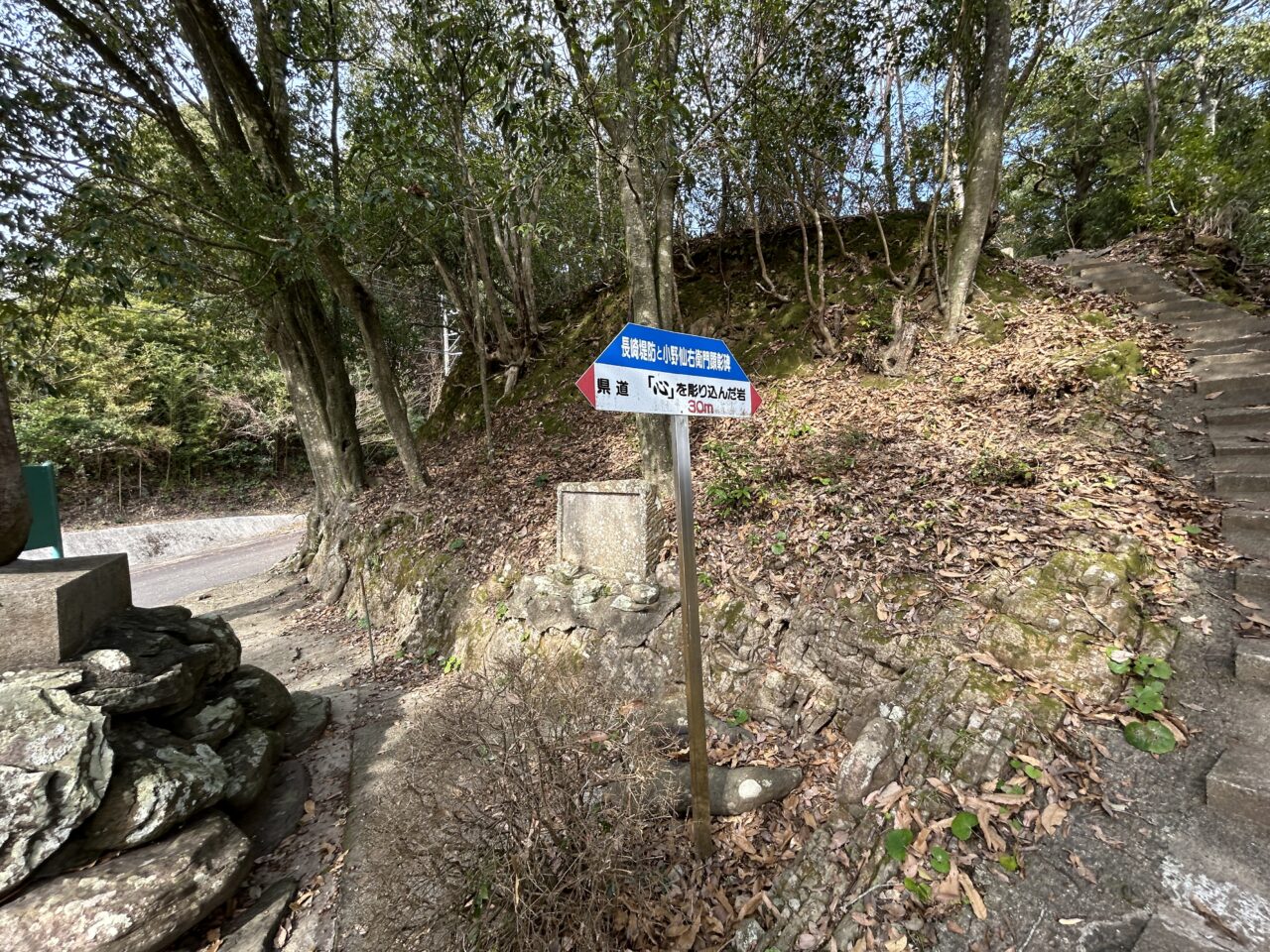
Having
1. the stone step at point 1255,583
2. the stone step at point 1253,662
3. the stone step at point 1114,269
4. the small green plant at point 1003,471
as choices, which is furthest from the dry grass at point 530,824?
the stone step at point 1114,269

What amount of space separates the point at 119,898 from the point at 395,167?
641 cm

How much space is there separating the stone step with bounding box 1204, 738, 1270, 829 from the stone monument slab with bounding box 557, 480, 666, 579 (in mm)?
3341

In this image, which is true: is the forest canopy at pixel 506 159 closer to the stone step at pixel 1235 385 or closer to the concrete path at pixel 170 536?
the stone step at pixel 1235 385

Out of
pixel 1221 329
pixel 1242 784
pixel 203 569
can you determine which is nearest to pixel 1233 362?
pixel 1221 329

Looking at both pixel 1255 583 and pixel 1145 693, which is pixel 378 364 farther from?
pixel 1255 583

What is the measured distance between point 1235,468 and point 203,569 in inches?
671

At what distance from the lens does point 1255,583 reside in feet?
8.72

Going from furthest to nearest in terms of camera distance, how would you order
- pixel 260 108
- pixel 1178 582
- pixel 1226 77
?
pixel 1226 77, pixel 260 108, pixel 1178 582

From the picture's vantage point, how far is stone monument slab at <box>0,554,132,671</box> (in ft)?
9.02

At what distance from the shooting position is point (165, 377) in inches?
619

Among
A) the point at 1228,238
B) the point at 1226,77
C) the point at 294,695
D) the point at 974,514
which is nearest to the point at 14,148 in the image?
the point at 294,695

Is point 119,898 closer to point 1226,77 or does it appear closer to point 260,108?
point 260,108

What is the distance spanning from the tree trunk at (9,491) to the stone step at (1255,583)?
6.97 meters

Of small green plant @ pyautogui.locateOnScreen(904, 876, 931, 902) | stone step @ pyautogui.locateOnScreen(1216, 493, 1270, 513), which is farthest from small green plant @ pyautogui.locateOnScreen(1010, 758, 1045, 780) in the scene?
stone step @ pyautogui.locateOnScreen(1216, 493, 1270, 513)
